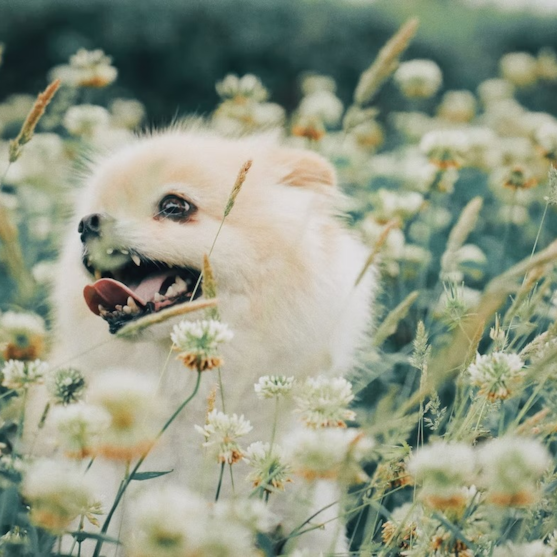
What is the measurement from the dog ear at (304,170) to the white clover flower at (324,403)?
3.63 ft

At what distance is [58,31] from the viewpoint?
7.24 m

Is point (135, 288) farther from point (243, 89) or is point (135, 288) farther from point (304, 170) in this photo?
point (243, 89)

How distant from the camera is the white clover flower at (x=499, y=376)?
1.49m

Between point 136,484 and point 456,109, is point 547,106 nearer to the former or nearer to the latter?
point 456,109

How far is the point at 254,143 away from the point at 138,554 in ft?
5.80

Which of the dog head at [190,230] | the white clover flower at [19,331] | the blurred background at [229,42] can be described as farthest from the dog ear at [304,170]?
the blurred background at [229,42]

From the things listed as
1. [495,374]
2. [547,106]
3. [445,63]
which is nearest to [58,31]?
[445,63]

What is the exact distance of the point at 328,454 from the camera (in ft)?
4.21

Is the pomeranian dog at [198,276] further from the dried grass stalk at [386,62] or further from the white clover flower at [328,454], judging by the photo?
the white clover flower at [328,454]

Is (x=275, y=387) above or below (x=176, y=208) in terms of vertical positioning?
below

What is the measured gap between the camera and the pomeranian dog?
2182 mm

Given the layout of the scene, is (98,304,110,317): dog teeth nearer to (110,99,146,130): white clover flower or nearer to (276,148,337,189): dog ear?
(276,148,337,189): dog ear

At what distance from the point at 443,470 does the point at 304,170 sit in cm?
150

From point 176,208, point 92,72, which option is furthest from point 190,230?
point 92,72
